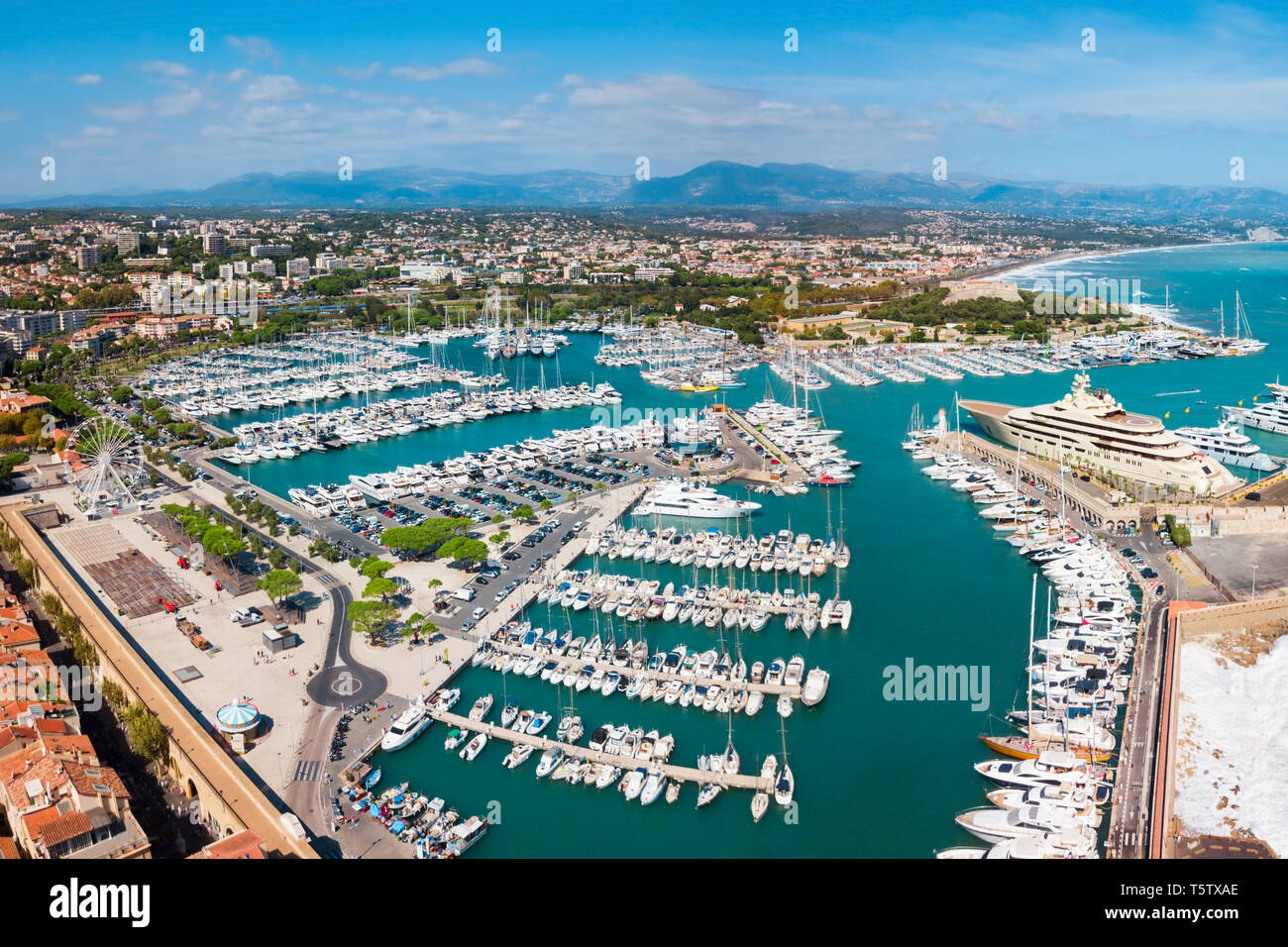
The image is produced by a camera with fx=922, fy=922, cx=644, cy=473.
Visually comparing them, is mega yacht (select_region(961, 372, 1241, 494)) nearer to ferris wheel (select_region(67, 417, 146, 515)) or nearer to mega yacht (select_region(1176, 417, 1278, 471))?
mega yacht (select_region(1176, 417, 1278, 471))

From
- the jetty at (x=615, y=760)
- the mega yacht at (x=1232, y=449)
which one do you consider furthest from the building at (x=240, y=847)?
the mega yacht at (x=1232, y=449)

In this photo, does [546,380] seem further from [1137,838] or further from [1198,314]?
[1198,314]

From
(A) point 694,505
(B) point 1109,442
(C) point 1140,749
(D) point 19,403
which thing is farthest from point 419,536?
(D) point 19,403

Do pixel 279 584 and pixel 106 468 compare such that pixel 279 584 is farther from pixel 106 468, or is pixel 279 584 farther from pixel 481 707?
pixel 106 468

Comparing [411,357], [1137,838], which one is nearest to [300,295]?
[411,357]

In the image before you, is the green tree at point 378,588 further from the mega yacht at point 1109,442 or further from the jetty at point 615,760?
the mega yacht at point 1109,442


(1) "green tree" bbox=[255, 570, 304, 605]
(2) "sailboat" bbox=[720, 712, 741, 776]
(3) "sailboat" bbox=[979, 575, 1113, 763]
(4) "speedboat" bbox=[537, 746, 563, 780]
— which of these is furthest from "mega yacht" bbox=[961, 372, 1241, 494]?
(1) "green tree" bbox=[255, 570, 304, 605]
